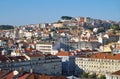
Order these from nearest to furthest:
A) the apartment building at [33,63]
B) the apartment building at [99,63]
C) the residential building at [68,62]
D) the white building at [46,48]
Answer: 1. the apartment building at [33,63]
2. the apartment building at [99,63]
3. the residential building at [68,62]
4. the white building at [46,48]

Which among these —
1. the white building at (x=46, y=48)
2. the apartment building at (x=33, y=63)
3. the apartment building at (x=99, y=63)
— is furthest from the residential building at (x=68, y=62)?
the white building at (x=46, y=48)

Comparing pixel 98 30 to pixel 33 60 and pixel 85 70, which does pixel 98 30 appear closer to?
pixel 85 70

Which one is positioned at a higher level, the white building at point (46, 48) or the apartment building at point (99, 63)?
the white building at point (46, 48)

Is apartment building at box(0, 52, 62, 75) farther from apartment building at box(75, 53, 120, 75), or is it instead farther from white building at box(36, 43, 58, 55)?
white building at box(36, 43, 58, 55)

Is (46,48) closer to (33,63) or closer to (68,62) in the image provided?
(68,62)

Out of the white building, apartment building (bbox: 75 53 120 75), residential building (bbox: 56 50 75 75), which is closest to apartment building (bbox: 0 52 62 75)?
residential building (bbox: 56 50 75 75)

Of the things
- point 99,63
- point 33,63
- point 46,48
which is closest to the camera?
point 33,63

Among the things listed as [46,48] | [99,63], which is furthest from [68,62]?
[46,48]

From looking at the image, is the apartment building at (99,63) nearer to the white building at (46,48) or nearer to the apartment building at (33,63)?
the apartment building at (33,63)

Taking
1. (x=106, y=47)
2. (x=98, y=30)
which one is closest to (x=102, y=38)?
(x=106, y=47)

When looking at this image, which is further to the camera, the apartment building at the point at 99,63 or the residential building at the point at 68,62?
the residential building at the point at 68,62
